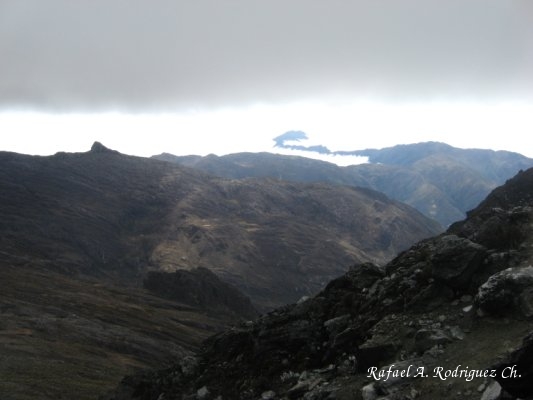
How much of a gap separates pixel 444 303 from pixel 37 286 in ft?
362

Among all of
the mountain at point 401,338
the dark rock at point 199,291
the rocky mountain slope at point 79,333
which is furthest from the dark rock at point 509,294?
the dark rock at point 199,291

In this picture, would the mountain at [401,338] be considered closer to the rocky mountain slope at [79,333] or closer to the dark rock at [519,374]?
the dark rock at [519,374]

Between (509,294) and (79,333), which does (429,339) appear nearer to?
(509,294)

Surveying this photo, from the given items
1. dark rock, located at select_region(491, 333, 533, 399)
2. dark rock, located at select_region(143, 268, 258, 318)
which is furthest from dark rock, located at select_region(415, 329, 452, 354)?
dark rock, located at select_region(143, 268, 258, 318)

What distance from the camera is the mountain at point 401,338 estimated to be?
572 inches

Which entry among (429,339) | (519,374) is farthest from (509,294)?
(519,374)

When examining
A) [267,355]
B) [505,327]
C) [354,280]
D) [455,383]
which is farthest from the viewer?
[354,280]

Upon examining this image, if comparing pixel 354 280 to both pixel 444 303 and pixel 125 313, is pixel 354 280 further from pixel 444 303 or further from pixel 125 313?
pixel 125 313

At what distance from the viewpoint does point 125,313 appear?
105438 mm

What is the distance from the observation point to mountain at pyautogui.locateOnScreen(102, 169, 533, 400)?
14.5 m

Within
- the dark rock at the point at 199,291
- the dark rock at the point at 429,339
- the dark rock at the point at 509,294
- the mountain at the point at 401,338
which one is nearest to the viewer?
the mountain at the point at 401,338

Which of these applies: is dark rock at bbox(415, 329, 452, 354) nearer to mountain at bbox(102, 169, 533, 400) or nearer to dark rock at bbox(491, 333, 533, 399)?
mountain at bbox(102, 169, 533, 400)

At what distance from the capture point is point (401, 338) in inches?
704

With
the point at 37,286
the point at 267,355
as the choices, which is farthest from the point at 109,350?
the point at 267,355
